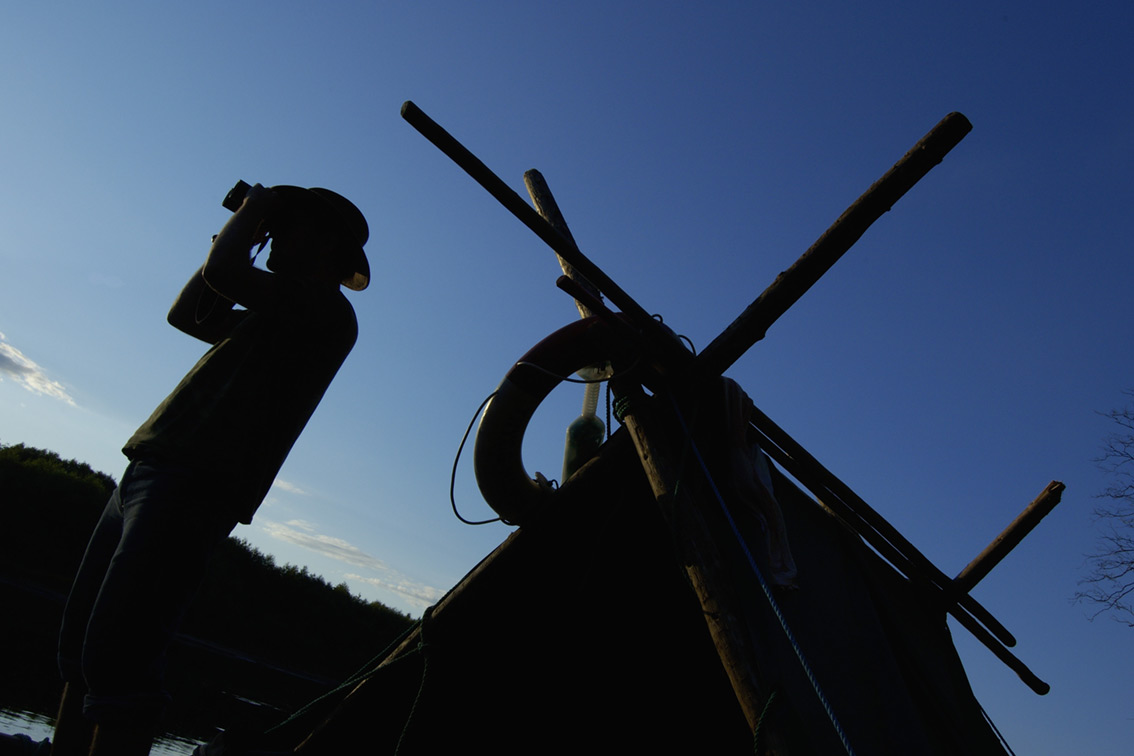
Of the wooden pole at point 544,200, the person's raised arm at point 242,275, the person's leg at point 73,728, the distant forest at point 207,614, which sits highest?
the wooden pole at point 544,200

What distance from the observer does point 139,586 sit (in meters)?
1.75

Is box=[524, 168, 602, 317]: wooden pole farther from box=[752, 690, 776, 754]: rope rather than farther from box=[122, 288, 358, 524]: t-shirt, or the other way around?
box=[752, 690, 776, 754]: rope

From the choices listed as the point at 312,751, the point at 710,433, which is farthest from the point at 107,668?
the point at 710,433

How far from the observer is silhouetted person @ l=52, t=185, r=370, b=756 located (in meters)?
1.74

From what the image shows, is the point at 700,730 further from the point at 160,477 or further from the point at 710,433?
the point at 160,477

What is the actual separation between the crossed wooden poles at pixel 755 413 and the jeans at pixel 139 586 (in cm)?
148

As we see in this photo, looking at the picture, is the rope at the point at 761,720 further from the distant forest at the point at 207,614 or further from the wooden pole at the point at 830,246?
the distant forest at the point at 207,614

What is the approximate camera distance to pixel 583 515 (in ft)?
10.2

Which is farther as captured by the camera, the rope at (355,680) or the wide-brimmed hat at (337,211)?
the rope at (355,680)

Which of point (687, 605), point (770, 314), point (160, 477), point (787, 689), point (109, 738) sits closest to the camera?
point (109, 738)

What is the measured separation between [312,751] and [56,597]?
49.4 ft

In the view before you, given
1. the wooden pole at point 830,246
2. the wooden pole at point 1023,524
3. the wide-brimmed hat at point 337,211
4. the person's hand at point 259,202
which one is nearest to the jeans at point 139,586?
the person's hand at point 259,202

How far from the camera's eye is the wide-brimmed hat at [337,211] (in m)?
2.40

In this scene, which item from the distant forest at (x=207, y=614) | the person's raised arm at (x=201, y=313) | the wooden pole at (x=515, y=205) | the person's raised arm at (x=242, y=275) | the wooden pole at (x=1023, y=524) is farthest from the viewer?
the distant forest at (x=207, y=614)
